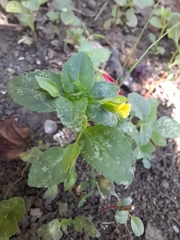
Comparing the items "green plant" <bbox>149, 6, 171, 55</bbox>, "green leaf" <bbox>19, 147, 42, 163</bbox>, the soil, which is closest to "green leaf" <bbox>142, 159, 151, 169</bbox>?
the soil

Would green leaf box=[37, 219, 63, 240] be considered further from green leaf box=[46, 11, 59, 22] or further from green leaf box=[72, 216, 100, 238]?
green leaf box=[46, 11, 59, 22]

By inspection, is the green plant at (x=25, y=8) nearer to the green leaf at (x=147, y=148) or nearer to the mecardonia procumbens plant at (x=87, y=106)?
the mecardonia procumbens plant at (x=87, y=106)

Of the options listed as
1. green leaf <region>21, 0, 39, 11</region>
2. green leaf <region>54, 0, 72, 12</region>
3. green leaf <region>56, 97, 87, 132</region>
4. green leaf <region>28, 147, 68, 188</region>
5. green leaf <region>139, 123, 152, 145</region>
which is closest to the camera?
green leaf <region>56, 97, 87, 132</region>

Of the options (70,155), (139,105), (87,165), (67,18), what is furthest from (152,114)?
(67,18)

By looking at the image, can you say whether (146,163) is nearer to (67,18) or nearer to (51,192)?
(51,192)

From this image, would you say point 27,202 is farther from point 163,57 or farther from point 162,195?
point 163,57
